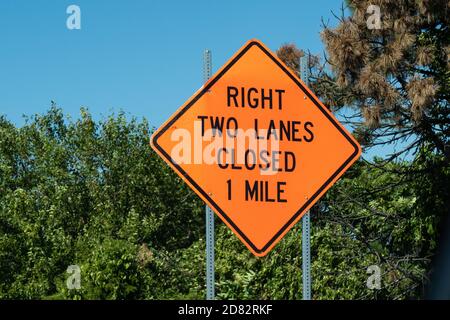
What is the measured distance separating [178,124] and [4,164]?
31.3 meters

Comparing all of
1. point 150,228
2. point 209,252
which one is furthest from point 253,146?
point 150,228

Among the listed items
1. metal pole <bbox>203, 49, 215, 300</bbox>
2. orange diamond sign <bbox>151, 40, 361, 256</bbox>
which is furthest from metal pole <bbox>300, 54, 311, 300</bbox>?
metal pole <bbox>203, 49, 215, 300</bbox>

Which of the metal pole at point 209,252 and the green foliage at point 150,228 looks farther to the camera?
the green foliage at point 150,228

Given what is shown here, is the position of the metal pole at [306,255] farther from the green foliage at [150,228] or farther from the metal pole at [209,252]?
the green foliage at [150,228]

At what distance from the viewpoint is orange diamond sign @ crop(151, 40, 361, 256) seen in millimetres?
6719

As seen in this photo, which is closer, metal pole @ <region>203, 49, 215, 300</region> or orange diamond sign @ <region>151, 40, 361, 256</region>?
metal pole @ <region>203, 49, 215, 300</region>

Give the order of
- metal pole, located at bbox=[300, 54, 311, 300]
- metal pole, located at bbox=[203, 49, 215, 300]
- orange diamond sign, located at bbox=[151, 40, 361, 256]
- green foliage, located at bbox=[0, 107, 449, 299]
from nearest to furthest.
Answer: metal pole, located at bbox=[203, 49, 215, 300], orange diamond sign, located at bbox=[151, 40, 361, 256], metal pole, located at bbox=[300, 54, 311, 300], green foliage, located at bbox=[0, 107, 449, 299]

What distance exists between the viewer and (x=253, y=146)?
675cm

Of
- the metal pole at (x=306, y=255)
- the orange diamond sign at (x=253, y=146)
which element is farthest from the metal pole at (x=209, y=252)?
the metal pole at (x=306, y=255)

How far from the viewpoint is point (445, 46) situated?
53.9 feet

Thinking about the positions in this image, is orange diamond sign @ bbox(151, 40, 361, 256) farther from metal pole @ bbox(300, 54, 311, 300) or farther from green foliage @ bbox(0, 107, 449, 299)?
green foliage @ bbox(0, 107, 449, 299)

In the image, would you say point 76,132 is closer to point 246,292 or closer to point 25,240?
point 25,240

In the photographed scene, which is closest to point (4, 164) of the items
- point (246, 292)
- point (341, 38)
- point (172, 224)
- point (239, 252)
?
point (172, 224)

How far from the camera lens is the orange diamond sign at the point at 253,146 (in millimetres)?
6719
